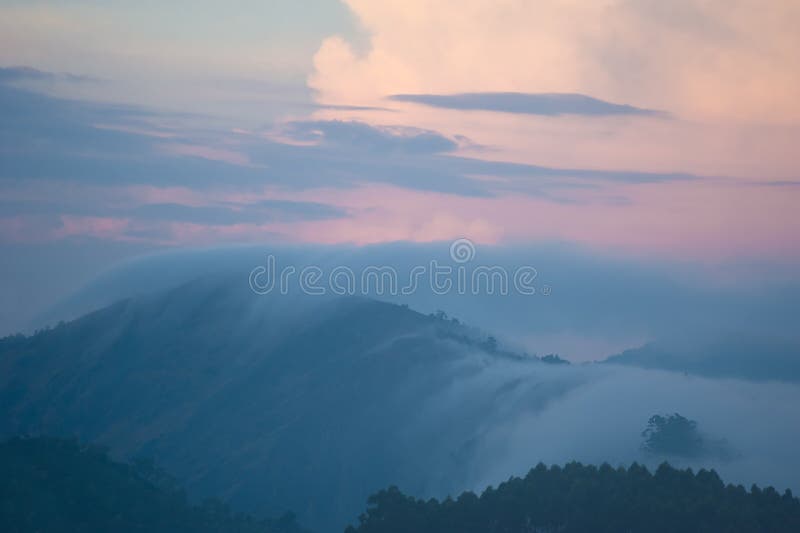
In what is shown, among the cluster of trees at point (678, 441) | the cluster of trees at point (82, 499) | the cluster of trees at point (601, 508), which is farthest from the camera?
the cluster of trees at point (678, 441)

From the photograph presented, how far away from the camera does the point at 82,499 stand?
79875 mm

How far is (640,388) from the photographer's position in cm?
14450

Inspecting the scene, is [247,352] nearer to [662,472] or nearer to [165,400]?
[165,400]

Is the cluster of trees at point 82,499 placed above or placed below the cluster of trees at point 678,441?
below

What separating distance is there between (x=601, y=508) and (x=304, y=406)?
109m

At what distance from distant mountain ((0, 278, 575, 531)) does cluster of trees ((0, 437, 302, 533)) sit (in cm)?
4725

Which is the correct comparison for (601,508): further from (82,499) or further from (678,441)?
(678,441)

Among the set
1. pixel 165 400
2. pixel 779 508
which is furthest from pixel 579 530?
pixel 165 400

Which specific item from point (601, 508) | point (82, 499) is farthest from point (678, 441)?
point (82, 499)

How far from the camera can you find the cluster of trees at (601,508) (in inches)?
2581

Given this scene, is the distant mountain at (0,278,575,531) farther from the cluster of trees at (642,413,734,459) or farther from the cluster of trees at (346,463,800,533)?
the cluster of trees at (346,463,800,533)

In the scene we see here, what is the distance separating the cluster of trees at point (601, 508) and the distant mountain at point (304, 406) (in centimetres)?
6548

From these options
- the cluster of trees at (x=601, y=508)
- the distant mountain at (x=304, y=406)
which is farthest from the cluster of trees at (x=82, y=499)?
the distant mountain at (x=304, y=406)

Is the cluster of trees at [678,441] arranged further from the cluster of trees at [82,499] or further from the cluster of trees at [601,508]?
the cluster of trees at [82,499]
